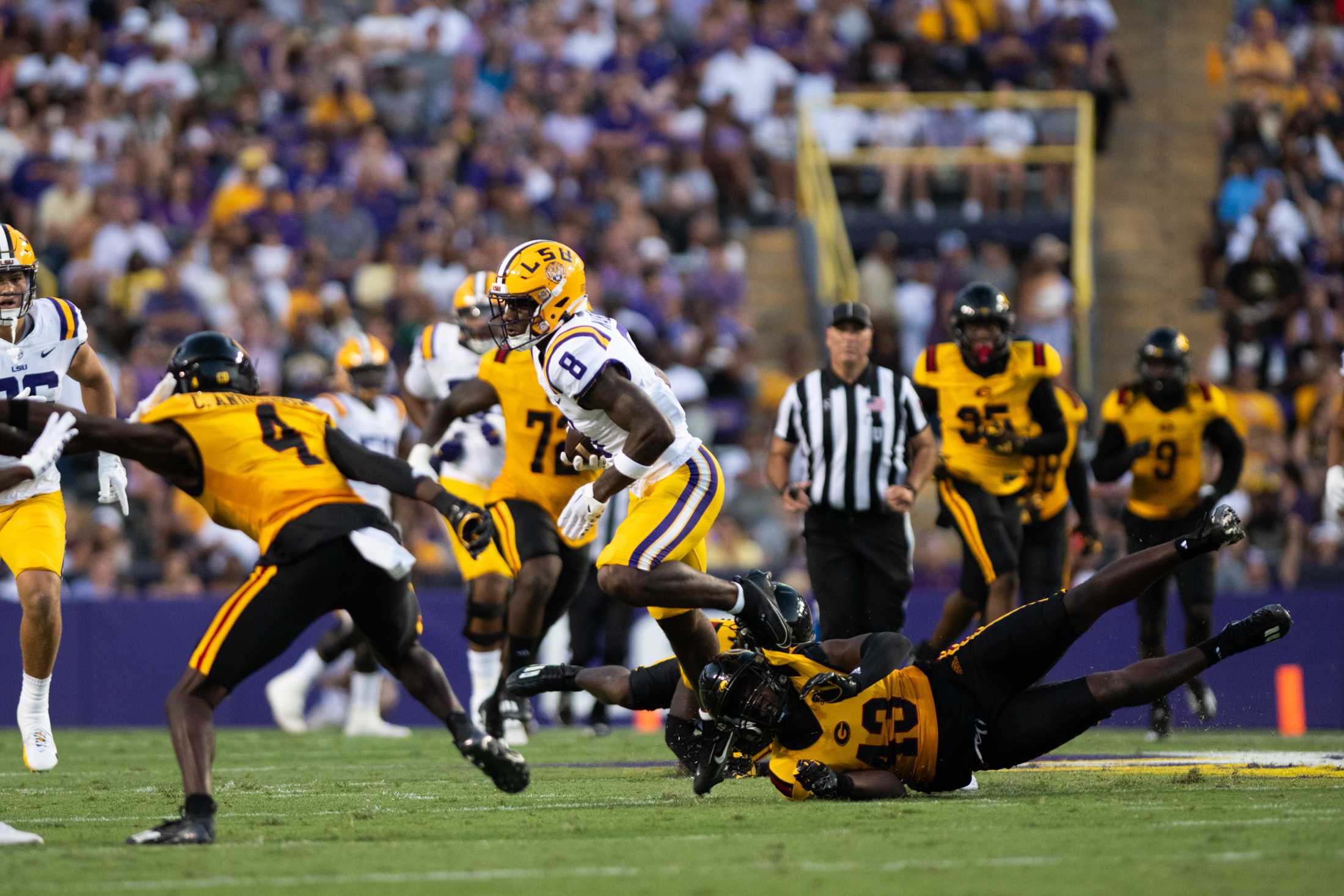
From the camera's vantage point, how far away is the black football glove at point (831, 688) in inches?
250

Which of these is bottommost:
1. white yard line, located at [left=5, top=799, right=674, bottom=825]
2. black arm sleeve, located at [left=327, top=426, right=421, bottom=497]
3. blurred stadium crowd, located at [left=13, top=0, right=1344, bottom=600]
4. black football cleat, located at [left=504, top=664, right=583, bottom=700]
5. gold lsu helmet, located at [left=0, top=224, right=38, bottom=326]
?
white yard line, located at [left=5, top=799, right=674, bottom=825]

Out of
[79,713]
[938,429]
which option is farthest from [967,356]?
[79,713]

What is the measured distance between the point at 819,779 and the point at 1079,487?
4.80 meters

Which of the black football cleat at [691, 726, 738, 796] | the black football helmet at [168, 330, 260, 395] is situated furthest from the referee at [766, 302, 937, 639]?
the black football helmet at [168, 330, 260, 395]

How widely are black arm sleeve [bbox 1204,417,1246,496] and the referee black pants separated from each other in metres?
2.20

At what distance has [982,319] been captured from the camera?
1015 centimetres

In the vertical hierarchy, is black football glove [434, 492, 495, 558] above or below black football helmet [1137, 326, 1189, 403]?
below

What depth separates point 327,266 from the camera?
16781mm

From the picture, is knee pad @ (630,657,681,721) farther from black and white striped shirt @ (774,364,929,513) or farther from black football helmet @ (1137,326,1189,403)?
black football helmet @ (1137,326,1189,403)

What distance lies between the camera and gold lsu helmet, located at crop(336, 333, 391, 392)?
11.6 meters

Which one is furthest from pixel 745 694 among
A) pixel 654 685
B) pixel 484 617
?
pixel 484 617

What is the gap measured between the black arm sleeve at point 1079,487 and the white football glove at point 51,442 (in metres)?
6.35

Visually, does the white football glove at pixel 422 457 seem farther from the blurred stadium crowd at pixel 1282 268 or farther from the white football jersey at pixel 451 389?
the blurred stadium crowd at pixel 1282 268

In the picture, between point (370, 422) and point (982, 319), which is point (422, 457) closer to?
point (370, 422)
